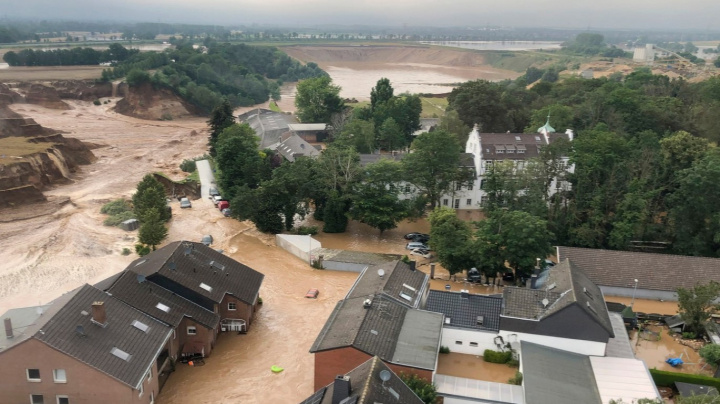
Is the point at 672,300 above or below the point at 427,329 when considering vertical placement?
below

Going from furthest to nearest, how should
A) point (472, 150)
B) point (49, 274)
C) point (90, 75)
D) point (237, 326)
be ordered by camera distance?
point (90, 75) → point (472, 150) → point (49, 274) → point (237, 326)

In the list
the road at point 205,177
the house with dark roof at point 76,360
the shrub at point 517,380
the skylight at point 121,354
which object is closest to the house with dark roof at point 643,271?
the shrub at point 517,380

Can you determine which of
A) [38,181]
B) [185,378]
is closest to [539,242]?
[185,378]

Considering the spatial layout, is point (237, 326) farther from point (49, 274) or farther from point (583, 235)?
point (583, 235)

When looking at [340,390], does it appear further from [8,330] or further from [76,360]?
[8,330]

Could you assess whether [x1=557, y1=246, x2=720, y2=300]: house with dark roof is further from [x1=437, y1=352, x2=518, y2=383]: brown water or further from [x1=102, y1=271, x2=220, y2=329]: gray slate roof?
[x1=102, y1=271, x2=220, y2=329]: gray slate roof

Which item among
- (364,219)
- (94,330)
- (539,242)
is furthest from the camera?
(364,219)

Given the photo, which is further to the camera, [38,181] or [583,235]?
[38,181]
